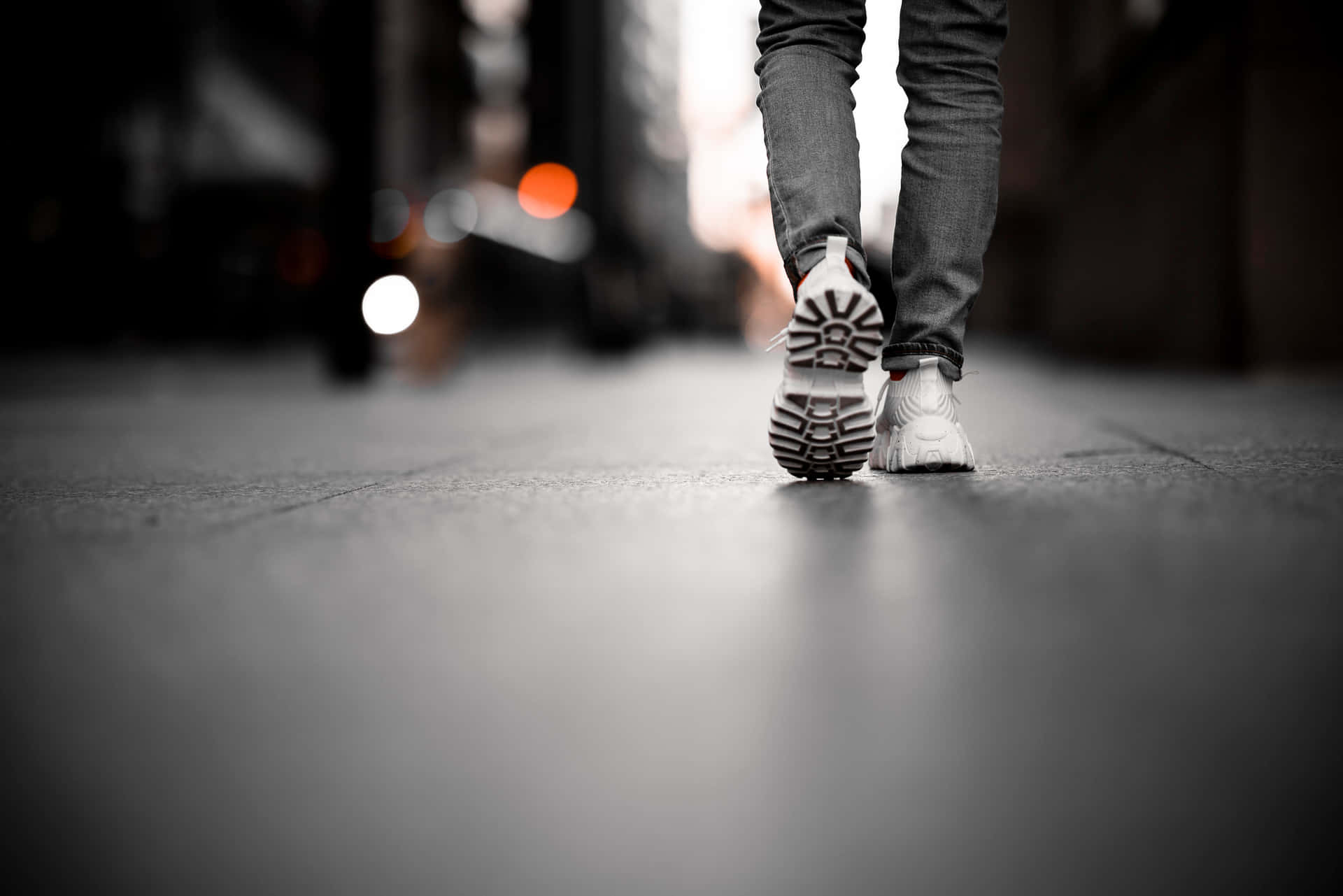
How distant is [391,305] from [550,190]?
4.62m

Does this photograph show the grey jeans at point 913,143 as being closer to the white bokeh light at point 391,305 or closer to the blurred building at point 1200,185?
the blurred building at point 1200,185

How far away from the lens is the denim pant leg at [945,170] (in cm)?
184

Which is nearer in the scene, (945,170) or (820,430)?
(820,430)

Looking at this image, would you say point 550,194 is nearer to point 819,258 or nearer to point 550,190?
point 550,190

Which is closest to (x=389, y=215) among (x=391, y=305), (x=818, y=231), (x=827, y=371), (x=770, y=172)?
(x=391, y=305)

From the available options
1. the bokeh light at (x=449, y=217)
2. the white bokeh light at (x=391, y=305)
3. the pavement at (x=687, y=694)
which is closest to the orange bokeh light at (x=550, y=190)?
the bokeh light at (x=449, y=217)

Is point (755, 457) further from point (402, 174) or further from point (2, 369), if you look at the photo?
point (402, 174)

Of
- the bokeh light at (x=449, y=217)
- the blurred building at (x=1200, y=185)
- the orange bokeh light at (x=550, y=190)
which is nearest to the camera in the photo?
the blurred building at (x=1200, y=185)

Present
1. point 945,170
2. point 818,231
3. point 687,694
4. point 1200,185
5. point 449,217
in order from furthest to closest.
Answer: point 449,217 < point 1200,185 < point 945,170 < point 818,231 < point 687,694

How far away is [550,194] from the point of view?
397 inches

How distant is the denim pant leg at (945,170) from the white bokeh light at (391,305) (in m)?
4.07

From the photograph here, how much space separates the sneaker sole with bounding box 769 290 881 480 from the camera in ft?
5.37

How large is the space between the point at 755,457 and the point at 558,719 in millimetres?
1487

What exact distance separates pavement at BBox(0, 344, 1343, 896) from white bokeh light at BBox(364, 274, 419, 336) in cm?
416
